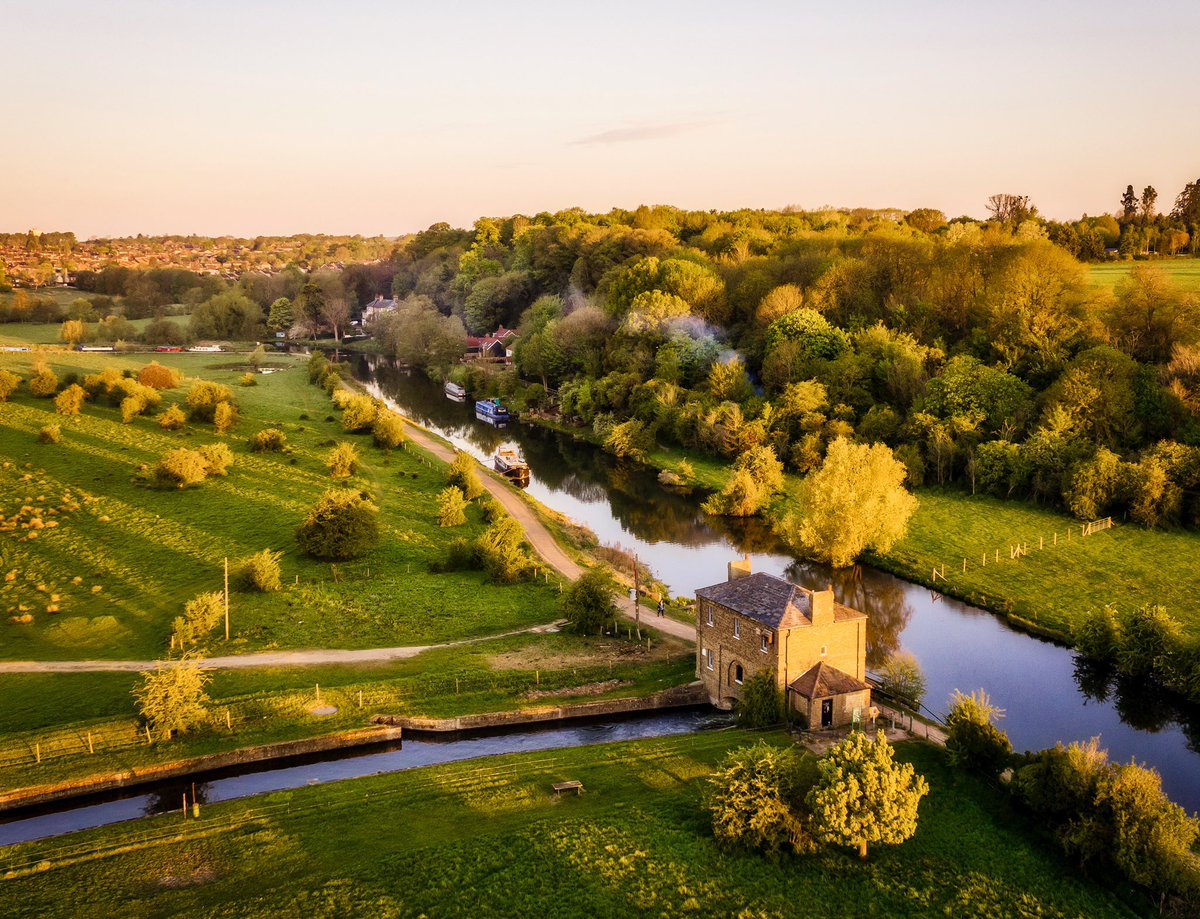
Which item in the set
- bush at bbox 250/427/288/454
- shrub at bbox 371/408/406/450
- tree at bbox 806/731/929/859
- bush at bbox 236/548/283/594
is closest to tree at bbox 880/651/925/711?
tree at bbox 806/731/929/859

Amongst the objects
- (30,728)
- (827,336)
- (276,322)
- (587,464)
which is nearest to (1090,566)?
(827,336)

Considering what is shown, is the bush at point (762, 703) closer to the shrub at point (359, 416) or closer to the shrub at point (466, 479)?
the shrub at point (466, 479)

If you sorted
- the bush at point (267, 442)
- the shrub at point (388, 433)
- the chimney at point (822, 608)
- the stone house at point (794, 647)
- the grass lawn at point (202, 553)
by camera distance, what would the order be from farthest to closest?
1. the shrub at point (388, 433)
2. the bush at point (267, 442)
3. the grass lawn at point (202, 553)
4. the chimney at point (822, 608)
5. the stone house at point (794, 647)

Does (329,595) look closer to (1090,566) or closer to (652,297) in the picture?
(1090,566)

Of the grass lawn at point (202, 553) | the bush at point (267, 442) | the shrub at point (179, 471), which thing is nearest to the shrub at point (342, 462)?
the grass lawn at point (202, 553)

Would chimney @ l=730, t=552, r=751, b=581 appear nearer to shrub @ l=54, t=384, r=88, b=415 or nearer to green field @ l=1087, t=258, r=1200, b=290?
green field @ l=1087, t=258, r=1200, b=290
